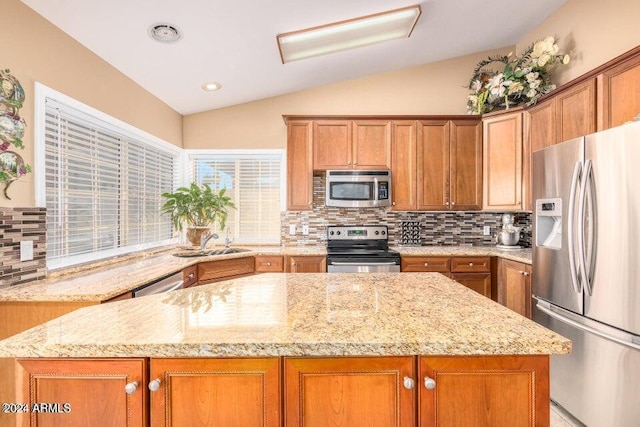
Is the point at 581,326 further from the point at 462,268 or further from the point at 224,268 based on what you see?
the point at 224,268

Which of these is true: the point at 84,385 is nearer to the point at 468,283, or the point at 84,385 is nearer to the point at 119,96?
the point at 119,96

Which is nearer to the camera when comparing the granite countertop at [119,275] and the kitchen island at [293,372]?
the kitchen island at [293,372]

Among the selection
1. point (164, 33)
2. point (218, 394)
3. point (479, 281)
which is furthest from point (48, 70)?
point (479, 281)

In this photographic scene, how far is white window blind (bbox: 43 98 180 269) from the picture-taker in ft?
6.64

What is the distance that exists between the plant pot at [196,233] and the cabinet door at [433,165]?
2.30 meters

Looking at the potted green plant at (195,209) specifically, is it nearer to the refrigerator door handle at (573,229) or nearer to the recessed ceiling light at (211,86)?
the recessed ceiling light at (211,86)

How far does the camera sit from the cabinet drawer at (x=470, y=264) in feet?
10.3

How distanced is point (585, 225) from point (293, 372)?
6.20ft

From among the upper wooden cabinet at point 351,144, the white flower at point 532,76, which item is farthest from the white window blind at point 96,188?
the white flower at point 532,76

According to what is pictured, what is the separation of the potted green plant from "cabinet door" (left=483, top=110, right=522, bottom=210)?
2801 millimetres

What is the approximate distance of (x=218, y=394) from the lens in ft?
2.98

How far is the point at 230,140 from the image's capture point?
3.81m

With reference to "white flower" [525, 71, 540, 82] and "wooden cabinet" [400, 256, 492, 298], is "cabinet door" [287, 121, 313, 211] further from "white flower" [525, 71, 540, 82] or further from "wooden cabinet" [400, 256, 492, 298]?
"white flower" [525, 71, 540, 82]

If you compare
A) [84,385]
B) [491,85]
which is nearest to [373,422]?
[84,385]
